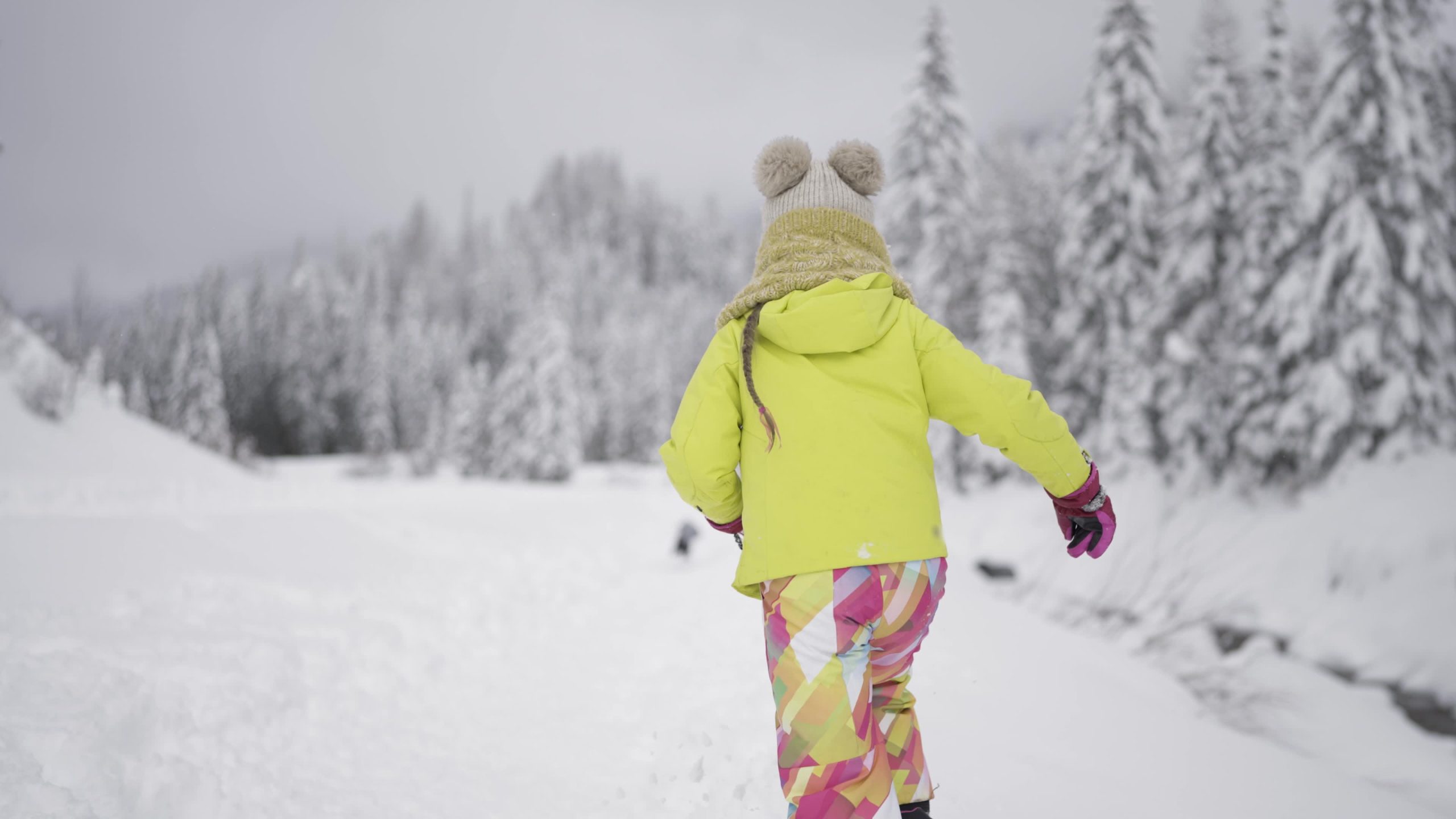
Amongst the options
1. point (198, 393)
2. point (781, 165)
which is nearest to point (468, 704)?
point (781, 165)

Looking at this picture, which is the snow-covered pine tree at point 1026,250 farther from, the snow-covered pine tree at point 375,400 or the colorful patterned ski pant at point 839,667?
the snow-covered pine tree at point 375,400

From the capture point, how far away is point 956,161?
16.5 meters

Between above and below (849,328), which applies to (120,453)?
below

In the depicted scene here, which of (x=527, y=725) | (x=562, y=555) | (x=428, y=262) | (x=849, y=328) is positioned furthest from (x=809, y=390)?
(x=428, y=262)

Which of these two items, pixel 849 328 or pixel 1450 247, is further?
pixel 1450 247

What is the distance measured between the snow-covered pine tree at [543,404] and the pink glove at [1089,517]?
2958cm

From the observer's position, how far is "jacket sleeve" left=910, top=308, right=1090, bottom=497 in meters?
2.00

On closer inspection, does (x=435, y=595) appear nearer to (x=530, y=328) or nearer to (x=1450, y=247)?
(x=1450, y=247)

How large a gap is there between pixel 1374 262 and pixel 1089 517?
15091 mm

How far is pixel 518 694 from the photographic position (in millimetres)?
4383

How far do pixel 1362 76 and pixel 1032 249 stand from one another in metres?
11.4

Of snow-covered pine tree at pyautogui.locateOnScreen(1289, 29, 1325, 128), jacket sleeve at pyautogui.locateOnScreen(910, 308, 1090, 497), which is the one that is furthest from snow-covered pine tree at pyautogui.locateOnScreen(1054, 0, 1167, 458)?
jacket sleeve at pyautogui.locateOnScreen(910, 308, 1090, 497)

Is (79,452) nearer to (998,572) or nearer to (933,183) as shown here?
(998,572)

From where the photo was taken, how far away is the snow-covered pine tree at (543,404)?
101 ft
